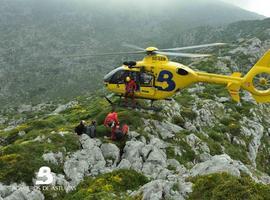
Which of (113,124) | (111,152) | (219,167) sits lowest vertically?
(111,152)

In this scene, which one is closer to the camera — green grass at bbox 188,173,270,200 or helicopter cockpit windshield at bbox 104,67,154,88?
Answer: green grass at bbox 188,173,270,200

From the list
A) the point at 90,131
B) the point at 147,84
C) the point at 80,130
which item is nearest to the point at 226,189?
the point at 90,131

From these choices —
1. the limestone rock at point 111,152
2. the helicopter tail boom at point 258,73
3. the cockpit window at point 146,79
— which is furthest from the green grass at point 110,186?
the helicopter tail boom at point 258,73

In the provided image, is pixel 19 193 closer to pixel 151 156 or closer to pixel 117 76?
pixel 151 156

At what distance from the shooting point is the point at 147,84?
32.2 m

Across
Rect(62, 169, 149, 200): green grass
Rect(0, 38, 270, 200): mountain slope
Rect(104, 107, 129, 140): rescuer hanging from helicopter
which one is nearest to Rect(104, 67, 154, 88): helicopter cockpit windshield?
Rect(0, 38, 270, 200): mountain slope

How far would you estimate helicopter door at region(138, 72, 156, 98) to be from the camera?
32188 millimetres

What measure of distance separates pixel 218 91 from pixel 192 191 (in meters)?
40.4

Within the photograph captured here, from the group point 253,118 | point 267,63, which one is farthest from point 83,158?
point 253,118

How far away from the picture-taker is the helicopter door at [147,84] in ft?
106

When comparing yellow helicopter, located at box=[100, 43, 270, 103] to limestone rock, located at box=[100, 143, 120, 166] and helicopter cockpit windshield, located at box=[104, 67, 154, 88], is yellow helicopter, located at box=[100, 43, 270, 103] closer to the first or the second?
helicopter cockpit windshield, located at box=[104, 67, 154, 88]

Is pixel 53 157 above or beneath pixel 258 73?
beneath

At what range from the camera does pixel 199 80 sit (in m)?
32.5

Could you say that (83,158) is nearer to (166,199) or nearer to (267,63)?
(166,199)
